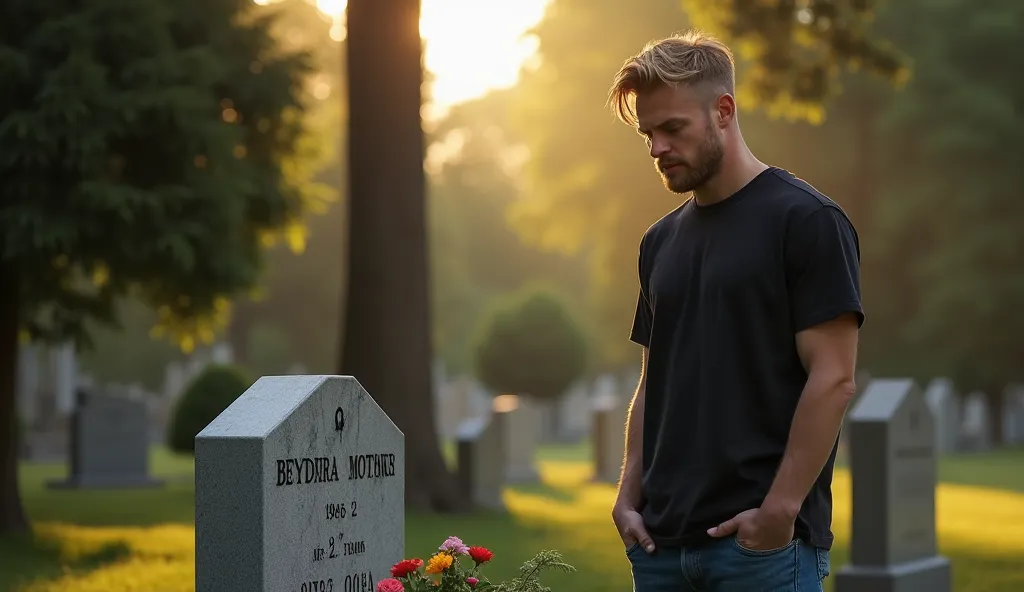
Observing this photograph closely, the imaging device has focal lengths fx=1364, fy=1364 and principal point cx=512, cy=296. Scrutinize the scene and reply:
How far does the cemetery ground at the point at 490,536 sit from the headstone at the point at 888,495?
1275 millimetres

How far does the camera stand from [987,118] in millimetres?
31781

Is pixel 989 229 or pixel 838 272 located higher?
pixel 989 229

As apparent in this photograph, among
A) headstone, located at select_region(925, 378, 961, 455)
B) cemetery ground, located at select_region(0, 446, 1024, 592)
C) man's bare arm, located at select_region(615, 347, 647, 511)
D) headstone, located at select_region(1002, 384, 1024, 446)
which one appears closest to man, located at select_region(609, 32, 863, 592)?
man's bare arm, located at select_region(615, 347, 647, 511)

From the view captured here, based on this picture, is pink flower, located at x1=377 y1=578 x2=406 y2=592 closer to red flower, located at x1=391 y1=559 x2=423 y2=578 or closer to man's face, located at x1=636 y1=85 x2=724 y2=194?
red flower, located at x1=391 y1=559 x2=423 y2=578

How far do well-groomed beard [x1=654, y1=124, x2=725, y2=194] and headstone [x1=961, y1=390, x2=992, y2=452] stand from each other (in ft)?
106

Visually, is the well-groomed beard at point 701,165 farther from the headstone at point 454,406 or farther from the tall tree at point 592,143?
the headstone at point 454,406

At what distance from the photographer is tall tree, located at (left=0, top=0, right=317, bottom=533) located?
11.9 m

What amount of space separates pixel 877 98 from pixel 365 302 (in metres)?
23.2

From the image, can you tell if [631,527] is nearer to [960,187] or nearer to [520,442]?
[520,442]

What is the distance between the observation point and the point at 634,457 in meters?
3.74

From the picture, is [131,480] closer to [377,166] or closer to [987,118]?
[377,166]

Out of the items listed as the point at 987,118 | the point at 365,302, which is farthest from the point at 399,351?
the point at 987,118

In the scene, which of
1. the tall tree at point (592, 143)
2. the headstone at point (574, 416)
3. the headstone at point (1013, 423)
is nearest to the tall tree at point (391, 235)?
the tall tree at point (592, 143)

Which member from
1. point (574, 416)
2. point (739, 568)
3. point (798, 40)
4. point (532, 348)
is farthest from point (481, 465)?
point (574, 416)
